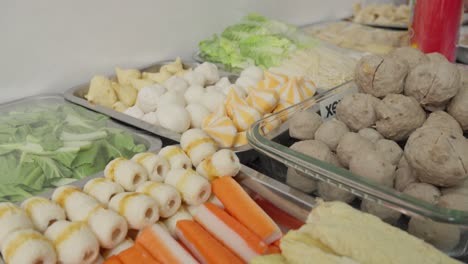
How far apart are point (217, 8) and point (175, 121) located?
95 centimetres

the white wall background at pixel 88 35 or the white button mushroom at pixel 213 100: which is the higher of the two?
the white wall background at pixel 88 35

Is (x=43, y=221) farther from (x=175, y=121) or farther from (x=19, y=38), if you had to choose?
(x=19, y=38)

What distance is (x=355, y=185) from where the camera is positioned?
2.80 feet

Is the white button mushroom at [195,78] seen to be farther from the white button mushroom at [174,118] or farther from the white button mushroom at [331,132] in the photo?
the white button mushroom at [331,132]

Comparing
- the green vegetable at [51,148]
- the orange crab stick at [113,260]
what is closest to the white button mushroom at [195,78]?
the green vegetable at [51,148]

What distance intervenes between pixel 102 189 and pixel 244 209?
329 millimetres

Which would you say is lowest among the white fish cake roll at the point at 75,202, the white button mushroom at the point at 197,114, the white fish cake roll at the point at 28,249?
the white button mushroom at the point at 197,114

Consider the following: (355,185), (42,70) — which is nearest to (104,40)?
(42,70)

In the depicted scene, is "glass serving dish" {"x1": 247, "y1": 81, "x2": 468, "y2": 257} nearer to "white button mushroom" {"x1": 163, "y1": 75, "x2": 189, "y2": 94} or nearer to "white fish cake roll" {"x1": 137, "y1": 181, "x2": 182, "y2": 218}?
"white fish cake roll" {"x1": 137, "y1": 181, "x2": 182, "y2": 218}

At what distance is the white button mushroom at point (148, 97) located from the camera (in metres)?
1.53

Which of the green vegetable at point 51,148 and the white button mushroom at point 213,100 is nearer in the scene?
the green vegetable at point 51,148

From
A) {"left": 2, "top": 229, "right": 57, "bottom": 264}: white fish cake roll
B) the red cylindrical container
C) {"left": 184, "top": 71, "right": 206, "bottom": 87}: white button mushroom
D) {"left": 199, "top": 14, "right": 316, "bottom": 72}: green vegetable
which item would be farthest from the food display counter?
the red cylindrical container

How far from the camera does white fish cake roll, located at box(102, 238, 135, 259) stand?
0.89 meters

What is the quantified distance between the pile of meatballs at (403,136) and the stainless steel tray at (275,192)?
0.09 ft
